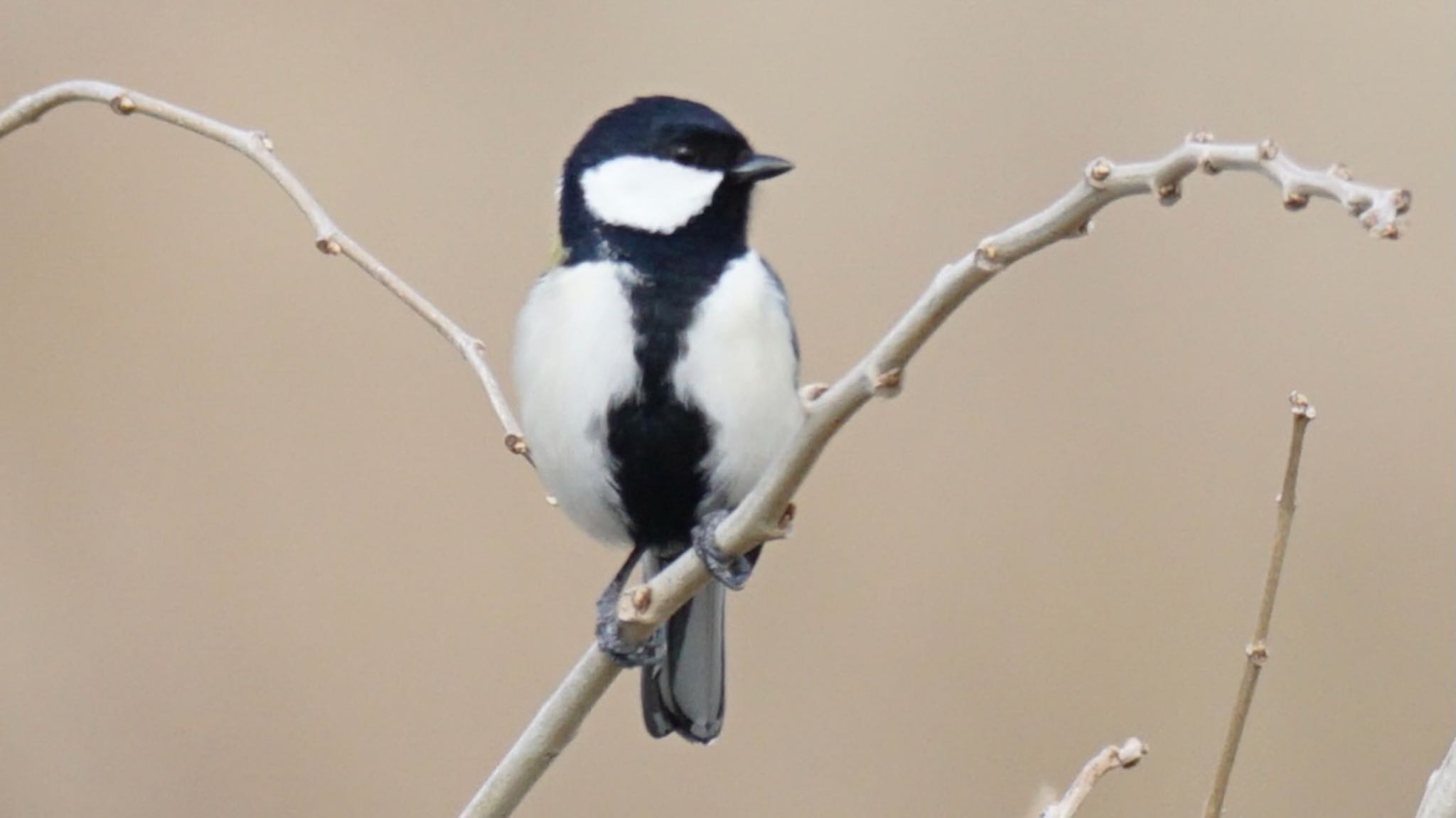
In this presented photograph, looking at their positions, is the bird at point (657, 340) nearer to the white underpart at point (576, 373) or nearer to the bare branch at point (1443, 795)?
the white underpart at point (576, 373)

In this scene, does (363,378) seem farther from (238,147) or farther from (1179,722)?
(238,147)

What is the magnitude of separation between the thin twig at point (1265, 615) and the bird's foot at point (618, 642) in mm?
422

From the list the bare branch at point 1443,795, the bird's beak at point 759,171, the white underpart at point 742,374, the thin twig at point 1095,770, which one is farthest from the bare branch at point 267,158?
the bare branch at point 1443,795

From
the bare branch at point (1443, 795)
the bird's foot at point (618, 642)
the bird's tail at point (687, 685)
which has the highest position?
the bare branch at point (1443, 795)

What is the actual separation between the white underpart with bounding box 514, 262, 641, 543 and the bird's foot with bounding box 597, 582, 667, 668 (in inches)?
3.9

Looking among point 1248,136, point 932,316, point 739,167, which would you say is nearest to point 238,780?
point 739,167

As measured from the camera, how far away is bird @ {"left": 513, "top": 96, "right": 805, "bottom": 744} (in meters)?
1.51

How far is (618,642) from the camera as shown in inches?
49.7

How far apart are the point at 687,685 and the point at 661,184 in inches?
18.9

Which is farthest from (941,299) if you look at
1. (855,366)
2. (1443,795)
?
(1443,795)

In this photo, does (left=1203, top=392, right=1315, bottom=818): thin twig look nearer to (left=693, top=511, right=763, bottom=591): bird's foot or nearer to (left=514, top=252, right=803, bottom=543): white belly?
(left=693, top=511, right=763, bottom=591): bird's foot

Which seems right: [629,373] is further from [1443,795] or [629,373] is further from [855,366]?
[1443,795]

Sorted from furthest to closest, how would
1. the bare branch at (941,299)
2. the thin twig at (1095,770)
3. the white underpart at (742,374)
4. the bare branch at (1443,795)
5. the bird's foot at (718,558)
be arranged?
the white underpart at (742,374) → the bird's foot at (718,558) → the thin twig at (1095,770) → the bare branch at (1443,795) → the bare branch at (941,299)

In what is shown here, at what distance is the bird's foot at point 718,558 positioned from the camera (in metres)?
1.19
